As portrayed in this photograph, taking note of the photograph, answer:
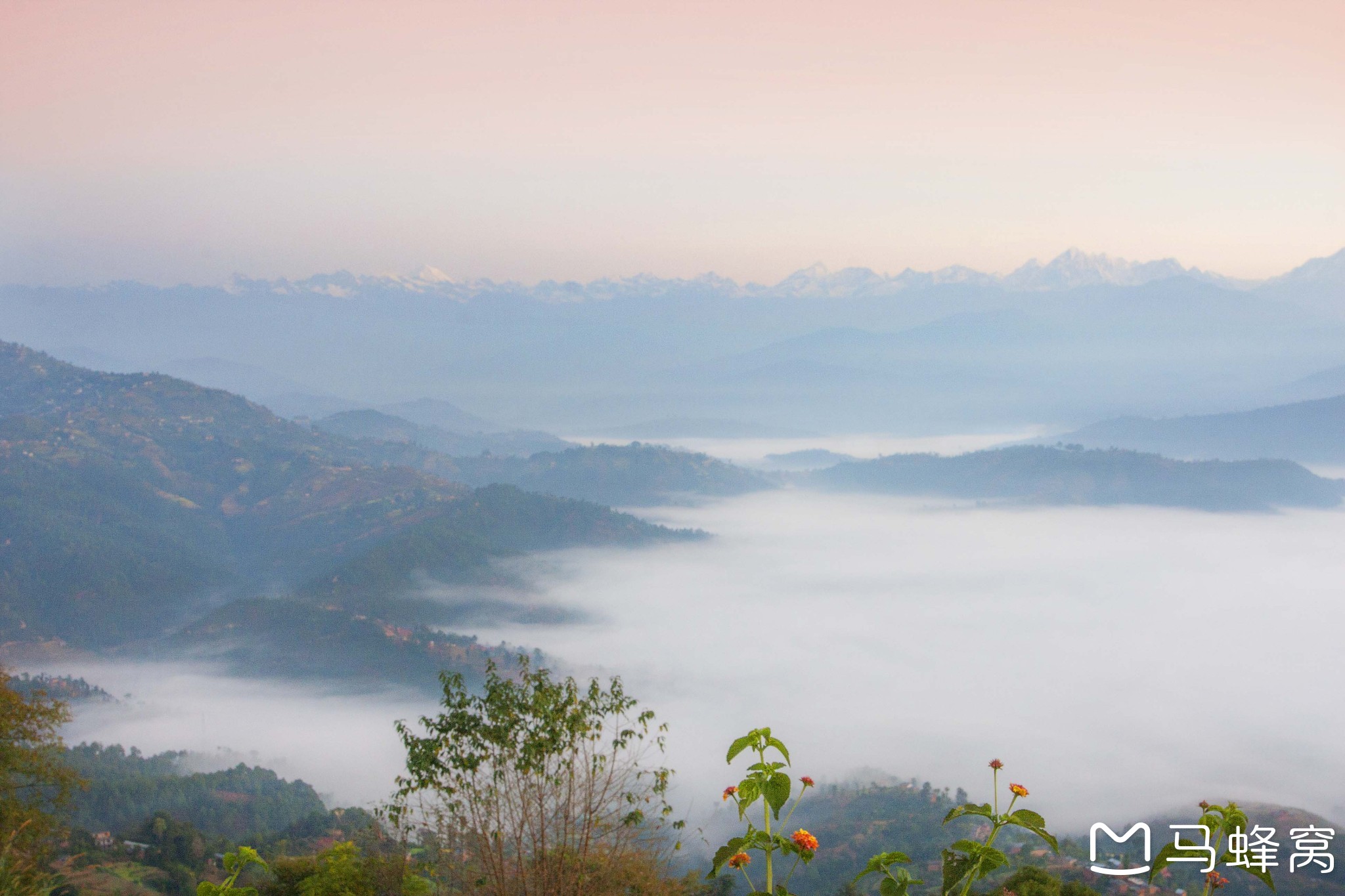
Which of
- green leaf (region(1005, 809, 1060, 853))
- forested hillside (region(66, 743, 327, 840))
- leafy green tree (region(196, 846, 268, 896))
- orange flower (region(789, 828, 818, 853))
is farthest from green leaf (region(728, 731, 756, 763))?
forested hillside (region(66, 743, 327, 840))

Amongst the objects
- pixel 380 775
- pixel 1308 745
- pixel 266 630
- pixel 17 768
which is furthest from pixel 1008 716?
pixel 17 768

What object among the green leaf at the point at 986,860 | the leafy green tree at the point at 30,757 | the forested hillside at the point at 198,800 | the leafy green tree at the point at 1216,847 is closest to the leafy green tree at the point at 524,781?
the green leaf at the point at 986,860

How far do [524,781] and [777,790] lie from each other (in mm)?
5180

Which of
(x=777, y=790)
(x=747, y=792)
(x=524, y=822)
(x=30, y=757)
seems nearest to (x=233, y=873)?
(x=747, y=792)

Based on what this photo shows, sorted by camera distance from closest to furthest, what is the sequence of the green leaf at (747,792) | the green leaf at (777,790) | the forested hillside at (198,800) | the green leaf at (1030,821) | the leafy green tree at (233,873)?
the green leaf at (1030,821)
the green leaf at (777,790)
the green leaf at (747,792)
the leafy green tree at (233,873)
the forested hillside at (198,800)

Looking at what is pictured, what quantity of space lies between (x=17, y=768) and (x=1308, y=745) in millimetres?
192914

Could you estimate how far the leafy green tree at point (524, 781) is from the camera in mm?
8703

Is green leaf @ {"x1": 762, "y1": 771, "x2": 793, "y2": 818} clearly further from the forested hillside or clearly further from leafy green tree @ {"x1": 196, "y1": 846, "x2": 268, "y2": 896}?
the forested hillside

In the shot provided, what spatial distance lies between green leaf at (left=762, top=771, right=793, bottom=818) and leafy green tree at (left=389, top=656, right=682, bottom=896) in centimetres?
440

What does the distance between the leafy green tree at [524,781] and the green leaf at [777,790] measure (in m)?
4.40

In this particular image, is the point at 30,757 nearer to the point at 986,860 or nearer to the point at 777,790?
the point at 777,790

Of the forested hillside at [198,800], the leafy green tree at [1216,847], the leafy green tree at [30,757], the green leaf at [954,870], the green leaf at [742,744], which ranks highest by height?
the green leaf at [742,744]

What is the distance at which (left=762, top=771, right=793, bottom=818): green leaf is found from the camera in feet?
14.3

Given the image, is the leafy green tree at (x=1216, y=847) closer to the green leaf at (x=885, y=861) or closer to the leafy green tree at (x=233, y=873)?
the green leaf at (x=885, y=861)
